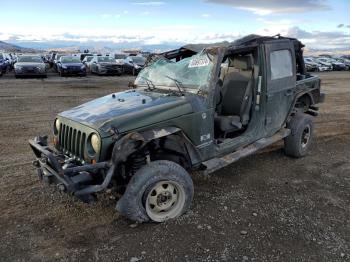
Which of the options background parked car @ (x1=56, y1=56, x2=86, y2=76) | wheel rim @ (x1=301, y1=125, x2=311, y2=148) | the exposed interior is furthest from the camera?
background parked car @ (x1=56, y1=56, x2=86, y2=76)

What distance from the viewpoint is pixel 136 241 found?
3.87m

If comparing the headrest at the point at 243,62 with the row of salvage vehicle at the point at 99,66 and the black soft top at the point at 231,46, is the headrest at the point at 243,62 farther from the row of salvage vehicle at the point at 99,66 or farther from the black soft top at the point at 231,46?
the row of salvage vehicle at the point at 99,66

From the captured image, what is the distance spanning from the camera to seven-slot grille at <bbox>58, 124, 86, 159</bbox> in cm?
414

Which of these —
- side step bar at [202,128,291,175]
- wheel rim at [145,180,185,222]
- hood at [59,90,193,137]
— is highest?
hood at [59,90,193,137]

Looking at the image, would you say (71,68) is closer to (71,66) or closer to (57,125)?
(71,66)

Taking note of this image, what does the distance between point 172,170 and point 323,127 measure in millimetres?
6326

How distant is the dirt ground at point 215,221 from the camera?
369 centimetres

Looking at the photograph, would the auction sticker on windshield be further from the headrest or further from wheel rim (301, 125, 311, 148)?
wheel rim (301, 125, 311, 148)

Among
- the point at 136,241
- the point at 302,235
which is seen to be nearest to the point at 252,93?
the point at 302,235

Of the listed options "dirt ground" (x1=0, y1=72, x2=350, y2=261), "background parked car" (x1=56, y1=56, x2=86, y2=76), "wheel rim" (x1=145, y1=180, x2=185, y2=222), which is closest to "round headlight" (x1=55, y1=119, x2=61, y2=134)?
"dirt ground" (x1=0, y1=72, x2=350, y2=261)

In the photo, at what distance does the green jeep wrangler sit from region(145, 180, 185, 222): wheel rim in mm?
12

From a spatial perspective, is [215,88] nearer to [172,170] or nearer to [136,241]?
[172,170]

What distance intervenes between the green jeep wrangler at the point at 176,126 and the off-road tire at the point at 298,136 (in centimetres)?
2

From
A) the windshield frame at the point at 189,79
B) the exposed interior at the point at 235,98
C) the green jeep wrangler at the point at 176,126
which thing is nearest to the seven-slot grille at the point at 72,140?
the green jeep wrangler at the point at 176,126
